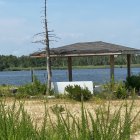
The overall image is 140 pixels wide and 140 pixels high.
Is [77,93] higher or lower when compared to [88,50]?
lower

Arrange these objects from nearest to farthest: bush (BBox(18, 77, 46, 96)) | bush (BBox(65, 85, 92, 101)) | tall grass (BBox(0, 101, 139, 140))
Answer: tall grass (BBox(0, 101, 139, 140)) → bush (BBox(65, 85, 92, 101)) → bush (BBox(18, 77, 46, 96))

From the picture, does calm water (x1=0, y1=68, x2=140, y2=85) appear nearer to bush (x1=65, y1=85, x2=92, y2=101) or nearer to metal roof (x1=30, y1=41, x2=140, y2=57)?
metal roof (x1=30, y1=41, x2=140, y2=57)

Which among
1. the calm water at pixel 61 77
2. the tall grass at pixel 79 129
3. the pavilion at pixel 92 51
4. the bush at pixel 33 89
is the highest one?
the pavilion at pixel 92 51

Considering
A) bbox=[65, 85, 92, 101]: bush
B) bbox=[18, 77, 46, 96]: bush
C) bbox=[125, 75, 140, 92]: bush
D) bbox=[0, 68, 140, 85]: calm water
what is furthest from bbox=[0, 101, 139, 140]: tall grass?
bbox=[0, 68, 140, 85]: calm water

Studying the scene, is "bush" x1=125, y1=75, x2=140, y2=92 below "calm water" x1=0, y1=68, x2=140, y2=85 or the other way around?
the other way around

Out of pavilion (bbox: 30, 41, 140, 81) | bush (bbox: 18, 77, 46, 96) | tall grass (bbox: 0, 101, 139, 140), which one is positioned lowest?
bush (bbox: 18, 77, 46, 96)

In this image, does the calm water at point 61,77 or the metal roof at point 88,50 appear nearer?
the metal roof at point 88,50

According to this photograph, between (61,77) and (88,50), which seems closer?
(88,50)

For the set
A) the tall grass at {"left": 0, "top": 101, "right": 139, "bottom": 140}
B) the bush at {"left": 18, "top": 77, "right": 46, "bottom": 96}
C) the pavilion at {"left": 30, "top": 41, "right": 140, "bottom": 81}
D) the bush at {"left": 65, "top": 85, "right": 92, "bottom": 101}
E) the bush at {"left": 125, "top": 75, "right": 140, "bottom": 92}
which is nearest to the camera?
the tall grass at {"left": 0, "top": 101, "right": 139, "bottom": 140}

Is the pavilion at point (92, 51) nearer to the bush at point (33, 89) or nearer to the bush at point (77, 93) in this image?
the bush at point (33, 89)

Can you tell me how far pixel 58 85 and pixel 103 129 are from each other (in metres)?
17.4

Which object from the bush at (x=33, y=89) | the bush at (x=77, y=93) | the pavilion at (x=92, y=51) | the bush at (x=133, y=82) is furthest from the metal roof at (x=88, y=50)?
the bush at (x=77, y=93)

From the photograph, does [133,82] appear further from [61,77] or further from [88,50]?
[61,77]

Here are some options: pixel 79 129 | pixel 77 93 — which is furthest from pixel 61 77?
pixel 79 129
